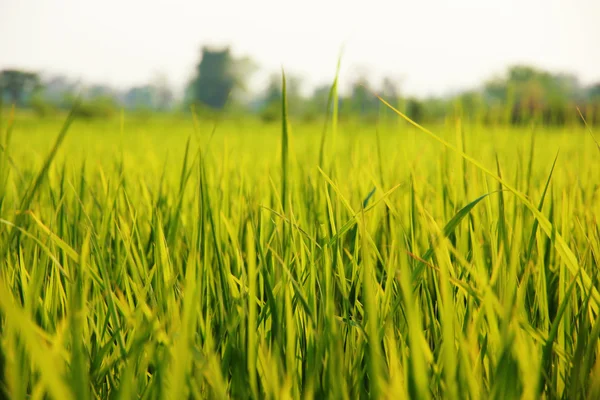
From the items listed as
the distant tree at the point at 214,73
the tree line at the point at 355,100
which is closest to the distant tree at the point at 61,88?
the tree line at the point at 355,100

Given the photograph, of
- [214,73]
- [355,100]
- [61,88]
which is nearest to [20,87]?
[355,100]

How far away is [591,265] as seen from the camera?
632 millimetres

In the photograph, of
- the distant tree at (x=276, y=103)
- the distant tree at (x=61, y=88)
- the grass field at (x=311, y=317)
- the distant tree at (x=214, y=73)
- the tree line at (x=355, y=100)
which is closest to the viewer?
the grass field at (x=311, y=317)

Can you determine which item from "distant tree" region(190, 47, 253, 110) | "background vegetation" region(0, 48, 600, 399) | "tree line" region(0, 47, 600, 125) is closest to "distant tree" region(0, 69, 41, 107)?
"tree line" region(0, 47, 600, 125)

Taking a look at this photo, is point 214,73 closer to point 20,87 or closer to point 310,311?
point 20,87

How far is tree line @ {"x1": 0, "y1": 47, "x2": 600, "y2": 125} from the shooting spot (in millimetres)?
1065

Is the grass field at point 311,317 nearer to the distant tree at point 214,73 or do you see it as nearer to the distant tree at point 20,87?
the distant tree at point 20,87

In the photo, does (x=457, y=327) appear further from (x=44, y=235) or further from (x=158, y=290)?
(x=44, y=235)

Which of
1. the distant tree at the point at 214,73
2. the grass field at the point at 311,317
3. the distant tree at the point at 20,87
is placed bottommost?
the grass field at the point at 311,317

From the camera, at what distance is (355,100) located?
3.39ft

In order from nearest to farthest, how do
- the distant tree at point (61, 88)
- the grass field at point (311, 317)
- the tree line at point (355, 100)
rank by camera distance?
the grass field at point (311, 317) → the distant tree at point (61, 88) → the tree line at point (355, 100)

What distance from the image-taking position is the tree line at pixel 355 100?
3.49 ft

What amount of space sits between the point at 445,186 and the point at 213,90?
47.0 meters

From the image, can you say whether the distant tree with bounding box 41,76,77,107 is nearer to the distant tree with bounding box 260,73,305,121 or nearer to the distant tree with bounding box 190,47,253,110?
the distant tree with bounding box 260,73,305,121
